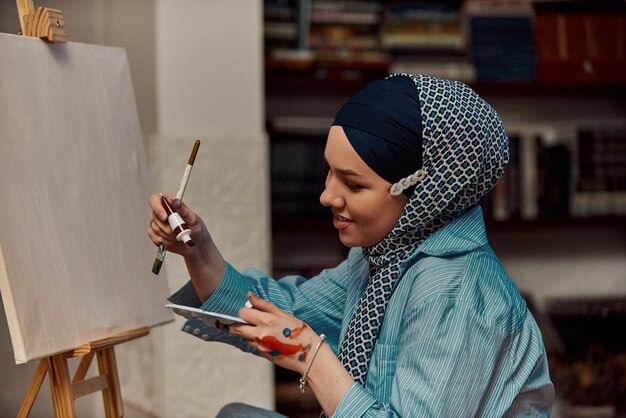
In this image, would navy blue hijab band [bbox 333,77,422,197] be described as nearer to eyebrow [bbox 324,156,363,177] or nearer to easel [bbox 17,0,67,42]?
Result: eyebrow [bbox 324,156,363,177]

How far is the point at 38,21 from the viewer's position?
5.61ft

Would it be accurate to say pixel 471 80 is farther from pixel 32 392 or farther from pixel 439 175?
pixel 32 392

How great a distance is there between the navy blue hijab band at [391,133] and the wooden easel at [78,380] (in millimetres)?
687

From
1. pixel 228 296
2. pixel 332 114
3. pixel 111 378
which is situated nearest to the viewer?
pixel 228 296

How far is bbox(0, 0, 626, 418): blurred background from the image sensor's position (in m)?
2.65

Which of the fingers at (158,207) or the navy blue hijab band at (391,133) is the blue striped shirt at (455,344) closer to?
the navy blue hijab band at (391,133)

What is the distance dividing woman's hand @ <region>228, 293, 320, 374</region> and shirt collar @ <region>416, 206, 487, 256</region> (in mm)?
247

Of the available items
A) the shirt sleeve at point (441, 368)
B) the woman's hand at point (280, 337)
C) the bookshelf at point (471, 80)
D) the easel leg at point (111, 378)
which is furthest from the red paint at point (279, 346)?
the bookshelf at point (471, 80)

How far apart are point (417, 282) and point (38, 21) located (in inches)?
35.5

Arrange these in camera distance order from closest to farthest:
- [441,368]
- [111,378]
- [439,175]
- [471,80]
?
[441,368] < [439,175] < [111,378] < [471,80]

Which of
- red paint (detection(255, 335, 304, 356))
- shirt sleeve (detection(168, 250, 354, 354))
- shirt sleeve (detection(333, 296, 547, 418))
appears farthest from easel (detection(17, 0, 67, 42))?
shirt sleeve (detection(333, 296, 547, 418))

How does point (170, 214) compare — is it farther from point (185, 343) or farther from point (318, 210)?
point (318, 210)

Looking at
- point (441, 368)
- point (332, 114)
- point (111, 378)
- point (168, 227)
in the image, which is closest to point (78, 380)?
point (111, 378)

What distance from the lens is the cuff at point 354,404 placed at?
1295mm
